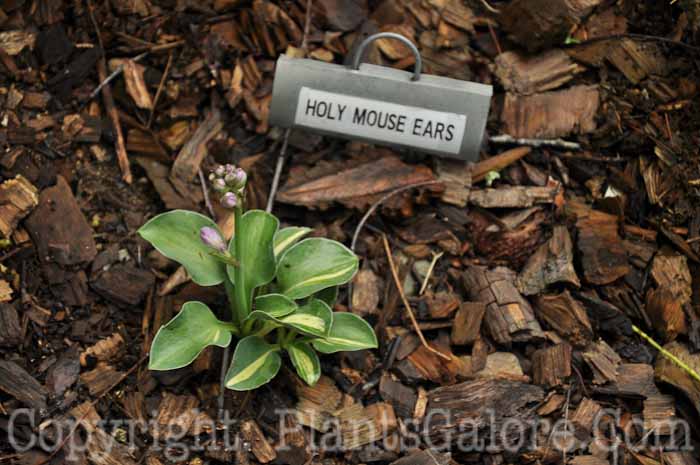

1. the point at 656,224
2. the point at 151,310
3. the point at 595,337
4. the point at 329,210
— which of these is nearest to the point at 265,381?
the point at 151,310

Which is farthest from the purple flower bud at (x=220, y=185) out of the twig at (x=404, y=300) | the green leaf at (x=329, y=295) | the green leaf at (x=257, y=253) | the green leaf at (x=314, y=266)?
the twig at (x=404, y=300)

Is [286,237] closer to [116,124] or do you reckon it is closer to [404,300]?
[404,300]

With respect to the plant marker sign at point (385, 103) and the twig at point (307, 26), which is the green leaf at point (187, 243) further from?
the twig at point (307, 26)

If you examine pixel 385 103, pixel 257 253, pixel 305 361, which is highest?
pixel 385 103

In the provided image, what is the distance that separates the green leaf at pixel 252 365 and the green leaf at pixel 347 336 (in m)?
0.14

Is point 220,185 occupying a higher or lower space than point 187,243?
higher

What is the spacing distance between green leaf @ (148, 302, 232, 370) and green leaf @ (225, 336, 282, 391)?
7 centimetres

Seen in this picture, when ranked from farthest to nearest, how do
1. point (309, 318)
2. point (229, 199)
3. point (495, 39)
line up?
point (495, 39) → point (309, 318) → point (229, 199)

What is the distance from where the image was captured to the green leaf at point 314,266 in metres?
2.25

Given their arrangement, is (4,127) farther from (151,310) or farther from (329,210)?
(329,210)

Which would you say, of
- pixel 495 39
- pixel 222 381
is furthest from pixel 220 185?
pixel 495 39

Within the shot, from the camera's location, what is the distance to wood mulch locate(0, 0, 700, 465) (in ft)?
7.43

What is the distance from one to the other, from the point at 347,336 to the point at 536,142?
1063 mm

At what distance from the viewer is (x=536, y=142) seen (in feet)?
9.05
